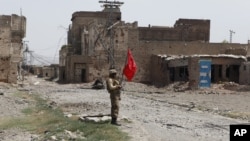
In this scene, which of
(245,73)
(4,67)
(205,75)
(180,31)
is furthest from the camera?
(180,31)

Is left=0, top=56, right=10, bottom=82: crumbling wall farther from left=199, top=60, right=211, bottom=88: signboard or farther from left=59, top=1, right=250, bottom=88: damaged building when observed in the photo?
left=199, top=60, right=211, bottom=88: signboard

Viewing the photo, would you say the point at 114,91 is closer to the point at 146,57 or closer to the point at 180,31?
the point at 146,57

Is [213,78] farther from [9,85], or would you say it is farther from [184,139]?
[184,139]

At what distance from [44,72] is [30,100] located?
6254 centimetres

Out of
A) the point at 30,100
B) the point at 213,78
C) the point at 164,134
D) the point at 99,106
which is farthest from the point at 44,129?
the point at 213,78

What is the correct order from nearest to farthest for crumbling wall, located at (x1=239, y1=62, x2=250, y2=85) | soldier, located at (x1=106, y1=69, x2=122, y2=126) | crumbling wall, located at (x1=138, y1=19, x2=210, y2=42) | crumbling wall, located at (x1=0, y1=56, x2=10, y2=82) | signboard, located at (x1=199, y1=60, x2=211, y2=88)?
soldier, located at (x1=106, y1=69, x2=122, y2=126)
signboard, located at (x1=199, y1=60, x2=211, y2=88)
crumbling wall, located at (x1=239, y1=62, x2=250, y2=85)
crumbling wall, located at (x1=0, y1=56, x2=10, y2=82)
crumbling wall, located at (x1=138, y1=19, x2=210, y2=42)

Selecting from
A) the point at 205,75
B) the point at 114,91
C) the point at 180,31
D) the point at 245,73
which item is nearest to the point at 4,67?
the point at 205,75

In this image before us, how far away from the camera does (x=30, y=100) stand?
29062mm

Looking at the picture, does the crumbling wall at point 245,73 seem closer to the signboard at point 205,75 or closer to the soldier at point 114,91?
the signboard at point 205,75

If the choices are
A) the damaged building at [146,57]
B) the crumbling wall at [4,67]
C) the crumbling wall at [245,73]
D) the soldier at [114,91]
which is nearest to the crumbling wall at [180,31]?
the damaged building at [146,57]

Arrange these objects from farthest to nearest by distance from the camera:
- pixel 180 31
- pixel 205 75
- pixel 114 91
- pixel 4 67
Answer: pixel 180 31, pixel 4 67, pixel 205 75, pixel 114 91

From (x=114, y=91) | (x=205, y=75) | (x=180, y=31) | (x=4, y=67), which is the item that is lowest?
(x=205, y=75)

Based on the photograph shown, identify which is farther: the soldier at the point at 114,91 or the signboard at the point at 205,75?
the signboard at the point at 205,75

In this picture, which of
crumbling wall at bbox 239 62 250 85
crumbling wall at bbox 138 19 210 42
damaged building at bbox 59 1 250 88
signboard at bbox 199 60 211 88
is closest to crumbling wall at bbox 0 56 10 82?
damaged building at bbox 59 1 250 88
